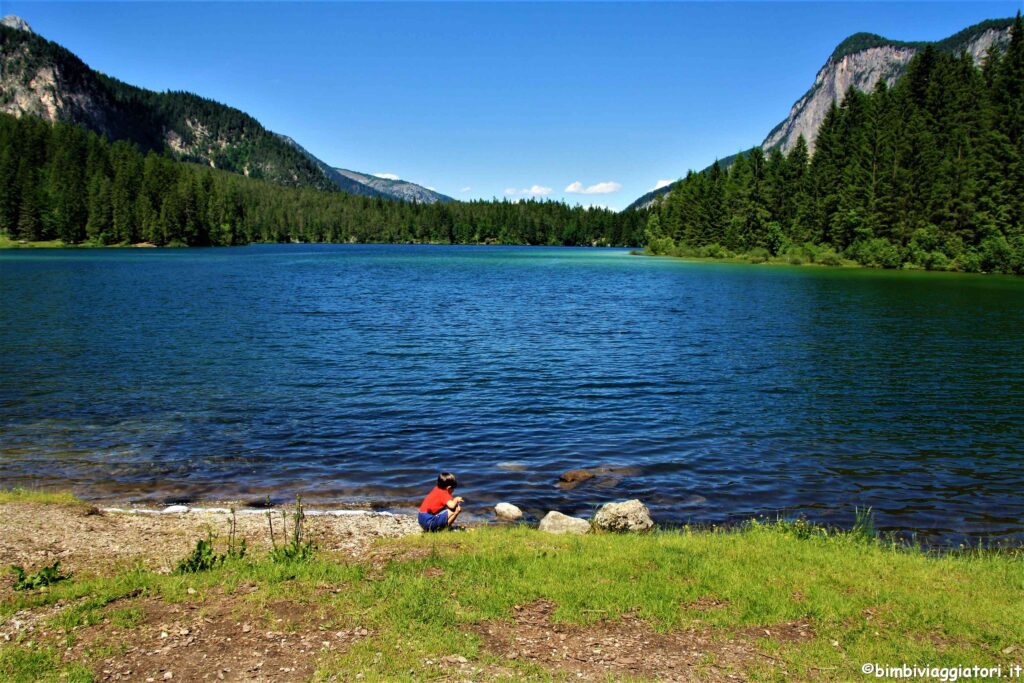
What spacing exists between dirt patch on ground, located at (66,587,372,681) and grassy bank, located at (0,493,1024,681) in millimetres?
28

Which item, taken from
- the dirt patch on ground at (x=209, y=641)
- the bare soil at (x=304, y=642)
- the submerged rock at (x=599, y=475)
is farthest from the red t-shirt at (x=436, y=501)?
the submerged rock at (x=599, y=475)

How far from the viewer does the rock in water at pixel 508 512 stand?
53.8ft

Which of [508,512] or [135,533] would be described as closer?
[135,533]

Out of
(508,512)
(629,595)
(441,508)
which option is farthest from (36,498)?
(629,595)

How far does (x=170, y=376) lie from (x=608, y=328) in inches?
1245

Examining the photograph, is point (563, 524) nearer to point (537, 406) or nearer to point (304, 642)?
point (304, 642)

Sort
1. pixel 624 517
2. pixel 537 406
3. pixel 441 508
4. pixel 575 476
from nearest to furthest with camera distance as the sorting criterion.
Result: 1. pixel 441 508
2. pixel 624 517
3. pixel 575 476
4. pixel 537 406

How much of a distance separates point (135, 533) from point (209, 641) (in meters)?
5.81

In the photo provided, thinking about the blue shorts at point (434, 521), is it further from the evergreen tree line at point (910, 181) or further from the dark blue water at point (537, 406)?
the evergreen tree line at point (910, 181)

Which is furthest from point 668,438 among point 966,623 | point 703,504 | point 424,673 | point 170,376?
point 170,376

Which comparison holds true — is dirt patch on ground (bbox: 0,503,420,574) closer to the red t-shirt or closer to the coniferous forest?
the red t-shirt

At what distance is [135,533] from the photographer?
45.2 feet

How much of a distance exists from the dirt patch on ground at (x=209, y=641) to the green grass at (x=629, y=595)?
163 mm

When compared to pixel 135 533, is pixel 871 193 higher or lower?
higher
